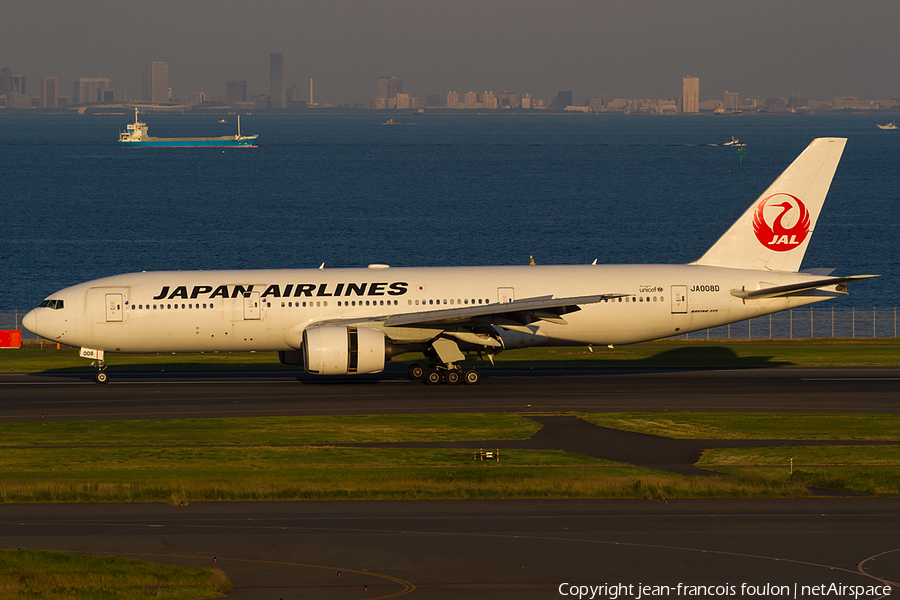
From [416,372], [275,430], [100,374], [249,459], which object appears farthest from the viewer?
[416,372]

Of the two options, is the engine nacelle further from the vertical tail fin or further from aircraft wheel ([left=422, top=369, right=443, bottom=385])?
the vertical tail fin

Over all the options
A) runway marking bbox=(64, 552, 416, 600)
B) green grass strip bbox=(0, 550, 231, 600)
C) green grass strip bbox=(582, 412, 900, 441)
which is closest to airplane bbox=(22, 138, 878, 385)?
green grass strip bbox=(582, 412, 900, 441)

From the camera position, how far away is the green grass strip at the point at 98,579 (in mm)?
17297

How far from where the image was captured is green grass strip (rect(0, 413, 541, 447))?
3183 centimetres

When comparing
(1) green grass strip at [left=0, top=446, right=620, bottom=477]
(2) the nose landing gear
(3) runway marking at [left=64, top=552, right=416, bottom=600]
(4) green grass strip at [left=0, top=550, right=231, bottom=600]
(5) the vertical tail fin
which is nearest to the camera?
(4) green grass strip at [left=0, top=550, right=231, bottom=600]

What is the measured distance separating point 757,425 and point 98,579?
22.7 metres

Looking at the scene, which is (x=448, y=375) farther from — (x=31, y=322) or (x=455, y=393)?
(x=31, y=322)

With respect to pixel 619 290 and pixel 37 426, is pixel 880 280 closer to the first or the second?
pixel 619 290

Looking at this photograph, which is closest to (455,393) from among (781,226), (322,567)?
(781,226)

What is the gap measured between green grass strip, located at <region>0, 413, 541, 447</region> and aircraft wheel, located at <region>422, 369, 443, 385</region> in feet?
21.0

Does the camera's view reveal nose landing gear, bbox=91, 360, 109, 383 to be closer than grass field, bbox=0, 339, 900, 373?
Yes

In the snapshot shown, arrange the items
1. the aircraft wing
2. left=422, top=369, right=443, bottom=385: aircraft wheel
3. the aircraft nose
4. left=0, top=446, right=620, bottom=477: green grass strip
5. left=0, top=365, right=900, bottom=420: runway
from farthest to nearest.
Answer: left=422, top=369, right=443, bottom=385: aircraft wheel → the aircraft nose → the aircraft wing → left=0, top=365, right=900, bottom=420: runway → left=0, top=446, right=620, bottom=477: green grass strip

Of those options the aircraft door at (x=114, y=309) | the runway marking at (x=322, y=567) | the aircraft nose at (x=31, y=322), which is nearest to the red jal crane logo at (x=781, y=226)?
the aircraft door at (x=114, y=309)

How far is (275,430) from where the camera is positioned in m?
33.3
